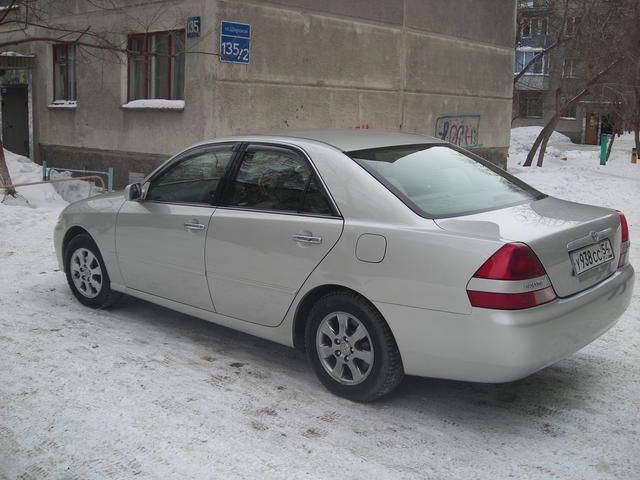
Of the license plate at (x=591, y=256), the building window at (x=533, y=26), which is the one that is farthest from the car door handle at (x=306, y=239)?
the building window at (x=533, y=26)

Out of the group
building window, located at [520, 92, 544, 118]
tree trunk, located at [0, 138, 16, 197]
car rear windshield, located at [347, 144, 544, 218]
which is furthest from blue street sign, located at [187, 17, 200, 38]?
building window, located at [520, 92, 544, 118]

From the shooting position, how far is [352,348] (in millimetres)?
4234

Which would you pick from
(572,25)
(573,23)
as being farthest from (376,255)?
(572,25)

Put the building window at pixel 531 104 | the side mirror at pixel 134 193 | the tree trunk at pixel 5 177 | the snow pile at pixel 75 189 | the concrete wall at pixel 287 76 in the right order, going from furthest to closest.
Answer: the building window at pixel 531 104, the snow pile at pixel 75 189, the concrete wall at pixel 287 76, the tree trunk at pixel 5 177, the side mirror at pixel 134 193

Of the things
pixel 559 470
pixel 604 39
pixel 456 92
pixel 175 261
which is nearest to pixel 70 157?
pixel 456 92

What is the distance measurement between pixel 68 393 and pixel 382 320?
1.86 m

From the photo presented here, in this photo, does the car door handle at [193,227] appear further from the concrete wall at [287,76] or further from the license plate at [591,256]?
the concrete wall at [287,76]

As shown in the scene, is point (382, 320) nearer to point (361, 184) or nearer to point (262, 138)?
point (361, 184)

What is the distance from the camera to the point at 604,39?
79.6ft

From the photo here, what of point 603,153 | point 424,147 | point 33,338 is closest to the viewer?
point 424,147

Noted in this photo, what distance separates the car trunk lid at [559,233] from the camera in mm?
3844

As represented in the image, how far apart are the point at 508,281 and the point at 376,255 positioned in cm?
75

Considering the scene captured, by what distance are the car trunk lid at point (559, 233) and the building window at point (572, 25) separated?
2250 cm

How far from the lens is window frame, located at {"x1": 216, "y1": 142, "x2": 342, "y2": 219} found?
4426 millimetres
